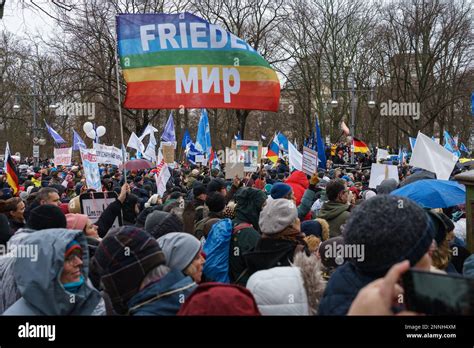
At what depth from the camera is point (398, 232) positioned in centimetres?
244

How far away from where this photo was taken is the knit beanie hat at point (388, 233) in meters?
2.44

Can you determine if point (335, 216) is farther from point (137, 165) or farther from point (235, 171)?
point (137, 165)

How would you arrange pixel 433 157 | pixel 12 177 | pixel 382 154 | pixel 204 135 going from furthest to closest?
pixel 382 154, pixel 204 135, pixel 12 177, pixel 433 157

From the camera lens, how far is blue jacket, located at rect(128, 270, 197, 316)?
308 cm

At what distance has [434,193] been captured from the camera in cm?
728

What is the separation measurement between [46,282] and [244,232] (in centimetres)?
245

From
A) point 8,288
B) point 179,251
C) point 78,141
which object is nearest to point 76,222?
point 8,288

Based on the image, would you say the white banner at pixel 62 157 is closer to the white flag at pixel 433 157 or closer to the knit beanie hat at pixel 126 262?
the white flag at pixel 433 157

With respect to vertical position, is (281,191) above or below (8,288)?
above

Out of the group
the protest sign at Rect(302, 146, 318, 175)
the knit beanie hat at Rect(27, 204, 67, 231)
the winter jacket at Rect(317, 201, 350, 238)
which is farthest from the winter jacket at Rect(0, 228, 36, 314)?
the protest sign at Rect(302, 146, 318, 175)

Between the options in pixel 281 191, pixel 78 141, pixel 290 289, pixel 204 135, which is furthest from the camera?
pixel 204 135

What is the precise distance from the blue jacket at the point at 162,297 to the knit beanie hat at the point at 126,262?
82 mm

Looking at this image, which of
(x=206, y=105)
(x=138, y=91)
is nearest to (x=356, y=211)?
(x=206, y=105)

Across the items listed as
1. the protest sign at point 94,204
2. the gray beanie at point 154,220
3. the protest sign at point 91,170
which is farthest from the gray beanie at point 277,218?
the protest sign at point 91,170
